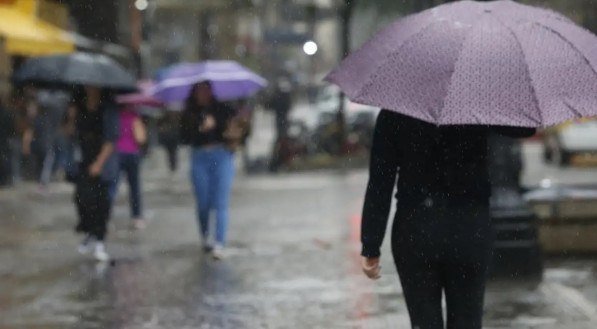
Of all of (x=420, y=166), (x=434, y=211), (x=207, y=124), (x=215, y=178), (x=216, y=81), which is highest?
(x=420, y=166)

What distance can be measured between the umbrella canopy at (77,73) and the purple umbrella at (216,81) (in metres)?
1.44

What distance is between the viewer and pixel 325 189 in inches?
925

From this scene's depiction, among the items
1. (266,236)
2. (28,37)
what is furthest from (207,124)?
(28,37)

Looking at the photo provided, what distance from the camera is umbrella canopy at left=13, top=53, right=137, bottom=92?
1316 cm

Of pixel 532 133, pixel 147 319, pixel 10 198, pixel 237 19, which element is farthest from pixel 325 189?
pixel 237 19

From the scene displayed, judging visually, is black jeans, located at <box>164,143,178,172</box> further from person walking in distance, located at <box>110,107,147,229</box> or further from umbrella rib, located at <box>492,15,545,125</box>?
umbrella rib, located at <box>492,15,545,125</box>

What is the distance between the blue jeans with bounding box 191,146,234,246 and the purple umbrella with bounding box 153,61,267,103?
6.74ft

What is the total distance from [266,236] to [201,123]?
257 cm

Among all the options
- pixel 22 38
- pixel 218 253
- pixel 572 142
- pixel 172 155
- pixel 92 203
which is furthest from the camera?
pixel 572 142

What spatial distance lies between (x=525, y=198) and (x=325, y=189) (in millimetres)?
11752

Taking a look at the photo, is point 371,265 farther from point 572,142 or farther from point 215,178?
point 572,142

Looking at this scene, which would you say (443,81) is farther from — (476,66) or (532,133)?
(532,133)

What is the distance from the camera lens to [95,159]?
1217cm

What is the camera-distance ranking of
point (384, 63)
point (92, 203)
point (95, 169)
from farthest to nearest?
point (92, 203)
point (95, 169)
point (384, 63)
